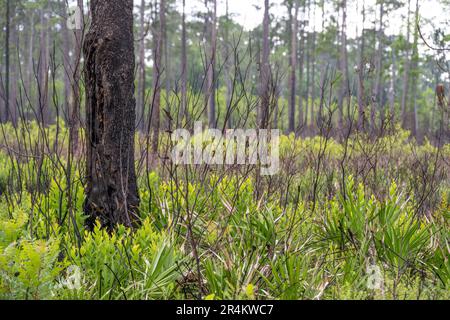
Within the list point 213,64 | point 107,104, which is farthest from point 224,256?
point 107,104

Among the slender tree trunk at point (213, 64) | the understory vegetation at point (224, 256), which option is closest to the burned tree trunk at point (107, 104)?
the understory vegetation at point (224, 256)

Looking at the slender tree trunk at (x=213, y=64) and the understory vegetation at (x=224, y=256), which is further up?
the slender tree trunk at (x=213, y=64)

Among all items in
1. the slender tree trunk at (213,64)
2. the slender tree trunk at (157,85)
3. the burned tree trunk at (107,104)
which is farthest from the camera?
the burned tree trunk at (107,104)

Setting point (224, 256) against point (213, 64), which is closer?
point (213, 64)

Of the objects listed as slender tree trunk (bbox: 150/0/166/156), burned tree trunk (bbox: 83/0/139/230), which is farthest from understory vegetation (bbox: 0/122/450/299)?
slender tree trunk (bbox: 150/0/166/156)

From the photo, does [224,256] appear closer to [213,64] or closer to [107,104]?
[213,64]

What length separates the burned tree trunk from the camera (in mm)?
4312

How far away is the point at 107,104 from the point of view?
4.31m

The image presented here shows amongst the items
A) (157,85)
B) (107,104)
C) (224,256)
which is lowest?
(224,256)

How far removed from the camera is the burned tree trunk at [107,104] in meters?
4.31

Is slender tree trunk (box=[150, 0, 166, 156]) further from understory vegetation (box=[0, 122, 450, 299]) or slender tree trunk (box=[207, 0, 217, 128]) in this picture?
understory vegetation (box=[0, 122, 450, 299])

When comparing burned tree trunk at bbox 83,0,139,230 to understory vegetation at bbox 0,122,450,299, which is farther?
burned tree trunk at bbox 83,0,139,230

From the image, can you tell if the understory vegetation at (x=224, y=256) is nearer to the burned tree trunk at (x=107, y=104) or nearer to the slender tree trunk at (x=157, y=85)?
the burned tree trunk at (x=107, y=104)

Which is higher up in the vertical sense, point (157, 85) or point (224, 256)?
point (157, 85)
